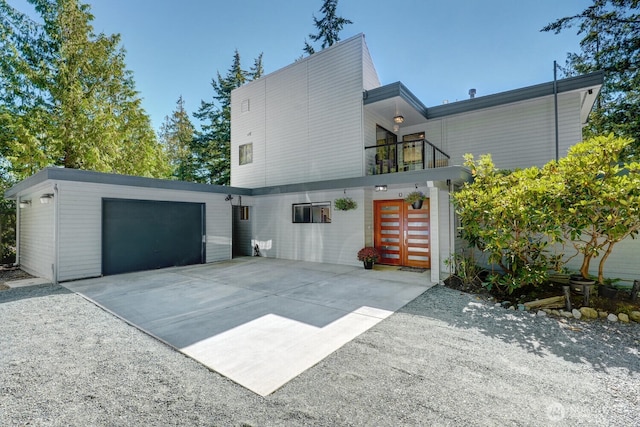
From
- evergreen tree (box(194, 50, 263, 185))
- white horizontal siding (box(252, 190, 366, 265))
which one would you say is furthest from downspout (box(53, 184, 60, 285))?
evergreen tree (box(194, 50, 263, 185))

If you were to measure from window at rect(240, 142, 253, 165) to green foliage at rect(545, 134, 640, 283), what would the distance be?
10719mm

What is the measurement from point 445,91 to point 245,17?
9.09 metres

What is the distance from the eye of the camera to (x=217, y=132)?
794 inches

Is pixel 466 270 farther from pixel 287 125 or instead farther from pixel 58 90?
pixel 58 90

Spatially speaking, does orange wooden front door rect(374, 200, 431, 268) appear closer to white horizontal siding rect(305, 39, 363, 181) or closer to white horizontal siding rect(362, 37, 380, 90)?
white horizontal siding rect(305, 39, 363, 181)

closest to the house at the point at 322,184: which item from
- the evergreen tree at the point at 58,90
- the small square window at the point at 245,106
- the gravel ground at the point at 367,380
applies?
the small square window at the point at 245,106

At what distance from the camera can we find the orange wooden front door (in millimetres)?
8875

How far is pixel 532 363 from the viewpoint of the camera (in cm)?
316

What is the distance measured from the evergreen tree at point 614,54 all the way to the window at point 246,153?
12354 millimetres

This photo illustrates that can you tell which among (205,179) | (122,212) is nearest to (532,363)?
(122,212)

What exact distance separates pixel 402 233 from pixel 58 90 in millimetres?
16099

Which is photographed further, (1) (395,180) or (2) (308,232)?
(2) (308,232)

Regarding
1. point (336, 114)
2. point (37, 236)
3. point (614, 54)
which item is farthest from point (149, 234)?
point (614, 54)

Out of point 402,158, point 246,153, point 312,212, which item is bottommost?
point 312,212
